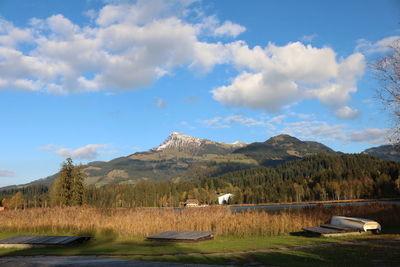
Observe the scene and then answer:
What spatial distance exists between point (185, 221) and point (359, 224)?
9.79 meters

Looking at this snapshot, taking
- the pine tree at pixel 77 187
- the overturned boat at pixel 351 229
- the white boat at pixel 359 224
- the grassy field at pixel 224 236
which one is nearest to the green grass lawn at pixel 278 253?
the grassy field at pixel 224 236

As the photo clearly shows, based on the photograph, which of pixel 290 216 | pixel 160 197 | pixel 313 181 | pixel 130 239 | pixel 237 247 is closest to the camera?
pixel 237 247

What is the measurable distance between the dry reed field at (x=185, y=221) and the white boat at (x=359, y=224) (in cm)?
204

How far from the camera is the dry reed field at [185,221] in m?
19.9

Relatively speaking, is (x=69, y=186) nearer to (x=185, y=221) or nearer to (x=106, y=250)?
(x=185, y=221)

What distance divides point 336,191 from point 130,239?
11700 cm

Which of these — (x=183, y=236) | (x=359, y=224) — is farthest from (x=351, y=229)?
(x=183, y=236)

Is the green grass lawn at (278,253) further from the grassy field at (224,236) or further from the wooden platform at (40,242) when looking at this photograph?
the wooden platform at (40,242)

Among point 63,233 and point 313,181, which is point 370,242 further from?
point 313,181

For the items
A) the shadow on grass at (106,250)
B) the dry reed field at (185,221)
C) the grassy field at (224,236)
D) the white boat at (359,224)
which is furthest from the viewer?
the dry reed field at (185,221)

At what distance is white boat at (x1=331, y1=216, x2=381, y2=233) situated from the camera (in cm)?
1778

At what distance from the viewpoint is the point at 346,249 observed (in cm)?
1270

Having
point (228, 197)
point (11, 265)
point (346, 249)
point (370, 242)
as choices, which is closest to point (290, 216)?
point (370, 242)

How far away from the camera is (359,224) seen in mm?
18328
